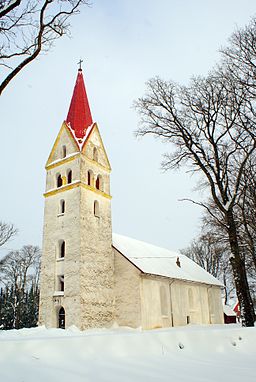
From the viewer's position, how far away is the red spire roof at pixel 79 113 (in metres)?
26.7

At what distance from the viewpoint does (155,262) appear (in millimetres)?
27828

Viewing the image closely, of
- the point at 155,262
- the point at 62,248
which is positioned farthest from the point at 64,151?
the point at 155,262

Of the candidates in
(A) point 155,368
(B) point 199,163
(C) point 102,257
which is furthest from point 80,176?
(A) point 155,368

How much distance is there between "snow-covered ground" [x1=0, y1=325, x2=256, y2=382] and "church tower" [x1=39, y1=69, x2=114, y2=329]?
38.2 feet

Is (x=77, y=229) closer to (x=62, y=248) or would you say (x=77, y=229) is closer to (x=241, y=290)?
(x=62, y=248)

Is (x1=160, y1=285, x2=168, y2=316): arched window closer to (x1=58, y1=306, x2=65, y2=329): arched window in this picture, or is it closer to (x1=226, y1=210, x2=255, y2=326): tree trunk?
(x1=58, y1=306, x2=65, y2=329): arched window

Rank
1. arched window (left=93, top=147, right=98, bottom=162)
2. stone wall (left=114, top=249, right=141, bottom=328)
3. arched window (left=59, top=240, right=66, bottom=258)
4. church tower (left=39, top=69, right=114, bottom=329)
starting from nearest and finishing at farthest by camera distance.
Answer: church tower (left=39, top=69, right=114, bottom=329)
stone wall (left=114, top=249, right=141, bottom=328)
arched window (left=59, top=240, right=66, bottom=258)
arched window (left=93, top=147, right=98, bottom=162)

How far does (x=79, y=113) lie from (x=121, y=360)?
21.9m

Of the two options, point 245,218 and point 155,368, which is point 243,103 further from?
point 155,368

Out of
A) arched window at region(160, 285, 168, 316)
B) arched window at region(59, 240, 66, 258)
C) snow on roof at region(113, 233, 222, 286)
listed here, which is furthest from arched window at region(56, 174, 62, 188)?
arched window at region(160, 285, 168, 316)

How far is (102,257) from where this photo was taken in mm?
23969

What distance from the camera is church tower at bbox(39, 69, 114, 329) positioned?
71.5 ft

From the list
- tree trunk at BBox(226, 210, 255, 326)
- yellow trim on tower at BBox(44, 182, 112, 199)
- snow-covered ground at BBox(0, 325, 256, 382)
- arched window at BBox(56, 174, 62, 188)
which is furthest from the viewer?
arched window at BBox(56, 174, 62, 188)

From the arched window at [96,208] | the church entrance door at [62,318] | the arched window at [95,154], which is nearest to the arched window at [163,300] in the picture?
the arched window at [96,208]
